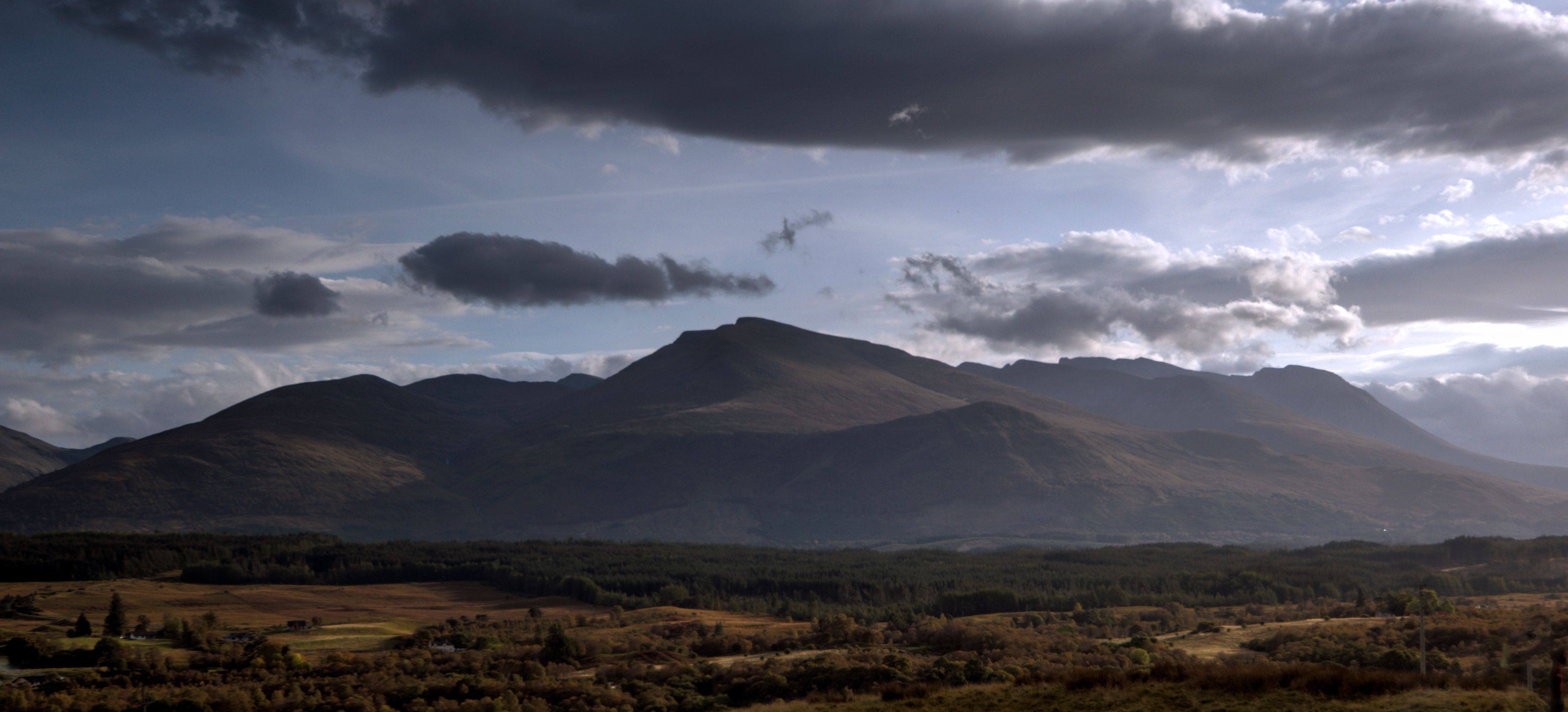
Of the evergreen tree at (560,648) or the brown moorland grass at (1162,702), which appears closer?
the brown moorland grass at (1162,702)

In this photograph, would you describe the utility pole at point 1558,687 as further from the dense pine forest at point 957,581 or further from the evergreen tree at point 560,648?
the dense pine forest at point 957,581

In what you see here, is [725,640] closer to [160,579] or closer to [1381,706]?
[1381,706]

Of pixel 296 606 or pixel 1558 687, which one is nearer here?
pixel 1558 687

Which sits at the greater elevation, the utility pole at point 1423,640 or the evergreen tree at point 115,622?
the utility pole at point 1423,640

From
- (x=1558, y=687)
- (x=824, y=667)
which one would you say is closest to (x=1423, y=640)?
(x=1558, y=687)

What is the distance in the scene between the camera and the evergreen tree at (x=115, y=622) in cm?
9475

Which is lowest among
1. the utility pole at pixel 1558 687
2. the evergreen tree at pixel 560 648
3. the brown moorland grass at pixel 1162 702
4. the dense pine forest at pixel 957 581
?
the dense pine forest at pixel 957 581

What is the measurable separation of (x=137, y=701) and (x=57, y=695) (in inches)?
196

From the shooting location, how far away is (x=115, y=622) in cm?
9662

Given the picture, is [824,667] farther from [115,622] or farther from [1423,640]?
[115,622]

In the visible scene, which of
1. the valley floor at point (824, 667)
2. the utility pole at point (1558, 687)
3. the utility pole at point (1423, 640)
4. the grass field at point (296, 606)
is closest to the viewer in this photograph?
the utility pole at point (1558, 687)

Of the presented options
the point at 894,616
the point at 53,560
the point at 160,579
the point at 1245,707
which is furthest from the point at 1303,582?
the point at 53,560

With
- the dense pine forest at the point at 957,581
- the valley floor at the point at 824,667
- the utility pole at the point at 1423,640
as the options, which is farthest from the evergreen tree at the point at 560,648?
the dense pine forest at the point at 957,581

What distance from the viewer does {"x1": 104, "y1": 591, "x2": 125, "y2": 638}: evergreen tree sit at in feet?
311
